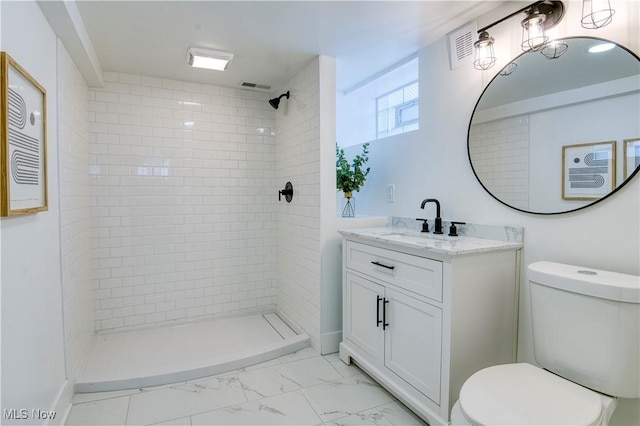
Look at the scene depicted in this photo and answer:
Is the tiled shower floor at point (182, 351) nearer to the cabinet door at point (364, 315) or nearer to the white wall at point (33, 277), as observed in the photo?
the white wall at point (33, 277)

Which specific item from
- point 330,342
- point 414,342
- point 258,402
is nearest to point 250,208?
point 330,342

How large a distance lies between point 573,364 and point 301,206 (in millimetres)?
2062

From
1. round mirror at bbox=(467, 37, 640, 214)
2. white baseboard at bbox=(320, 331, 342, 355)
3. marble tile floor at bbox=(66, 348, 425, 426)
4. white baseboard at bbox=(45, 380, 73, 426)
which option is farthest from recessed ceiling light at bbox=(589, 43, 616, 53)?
white baseboard at bbox=(45, 380, 73, 426)

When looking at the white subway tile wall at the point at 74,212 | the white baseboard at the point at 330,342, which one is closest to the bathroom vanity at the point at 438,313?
the white baseboard at the point at 330,342

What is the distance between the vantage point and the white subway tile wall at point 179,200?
9.72ft

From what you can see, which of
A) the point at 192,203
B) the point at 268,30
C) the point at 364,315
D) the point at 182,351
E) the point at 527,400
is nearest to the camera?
the point at 527,400

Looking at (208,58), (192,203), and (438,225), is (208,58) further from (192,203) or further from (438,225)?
(438,225)

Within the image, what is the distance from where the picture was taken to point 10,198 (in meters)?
1.27

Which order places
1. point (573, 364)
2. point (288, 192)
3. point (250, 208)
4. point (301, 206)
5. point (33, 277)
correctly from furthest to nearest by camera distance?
point (250, 208) < point (288, 192) < point (301, 206) < point (33, 277) < point (573, 364)

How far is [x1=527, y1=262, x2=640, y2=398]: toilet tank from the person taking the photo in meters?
1.29

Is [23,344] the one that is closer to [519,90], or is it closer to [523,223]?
[523,223]

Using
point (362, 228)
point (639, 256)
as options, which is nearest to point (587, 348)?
point (639, 256)

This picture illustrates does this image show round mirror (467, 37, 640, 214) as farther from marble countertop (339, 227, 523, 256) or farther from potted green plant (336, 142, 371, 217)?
potted green plant (336, 142, 371, 217)

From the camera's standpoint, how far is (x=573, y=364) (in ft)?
4.66
